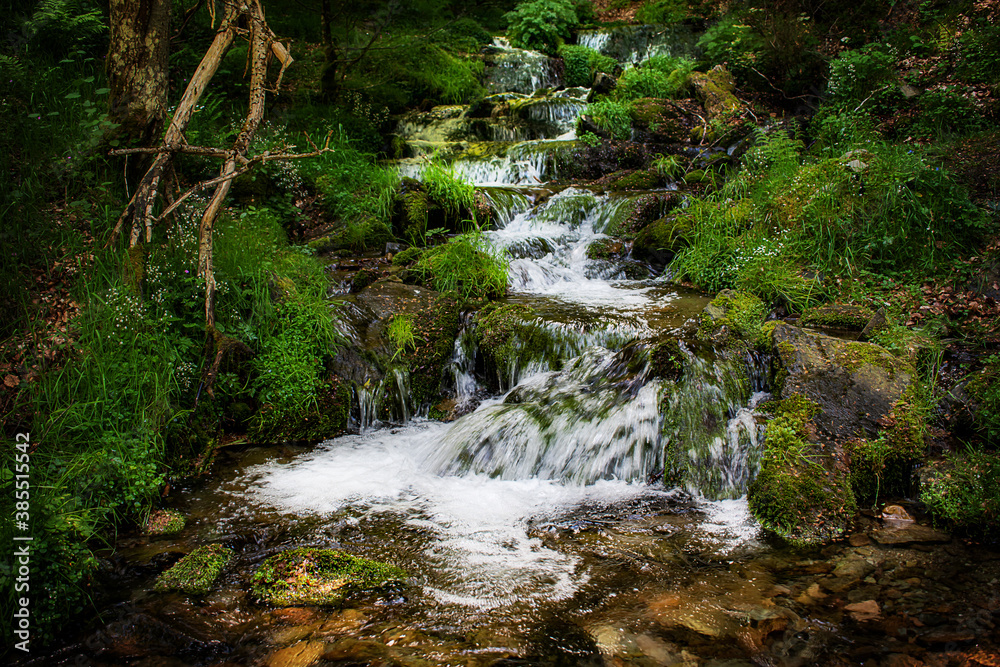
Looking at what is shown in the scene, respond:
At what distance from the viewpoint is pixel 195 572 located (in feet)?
9.49

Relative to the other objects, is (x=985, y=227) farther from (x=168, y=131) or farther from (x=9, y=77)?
(x=9, y=77)

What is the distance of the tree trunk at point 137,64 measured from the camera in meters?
4.77

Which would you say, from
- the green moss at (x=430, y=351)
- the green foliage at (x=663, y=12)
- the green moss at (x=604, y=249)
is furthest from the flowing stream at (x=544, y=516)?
the green foliage at (x=663, y=12)

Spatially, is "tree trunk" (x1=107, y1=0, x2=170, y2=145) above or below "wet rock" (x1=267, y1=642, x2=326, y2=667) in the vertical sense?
above

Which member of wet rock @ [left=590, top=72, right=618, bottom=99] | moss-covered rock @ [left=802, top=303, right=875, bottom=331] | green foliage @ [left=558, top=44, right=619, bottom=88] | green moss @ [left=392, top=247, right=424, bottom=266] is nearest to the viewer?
moss-covered rock @ [left=802, top=303, right=875, bottom=331]

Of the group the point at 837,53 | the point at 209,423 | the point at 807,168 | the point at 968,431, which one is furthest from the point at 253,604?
the point at 837,53

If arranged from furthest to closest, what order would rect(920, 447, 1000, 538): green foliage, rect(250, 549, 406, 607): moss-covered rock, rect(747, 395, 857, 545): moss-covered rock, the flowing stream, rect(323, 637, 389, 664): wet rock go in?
rect(747, 395, 857, 545): moss-covered rock
rect(920, 447, 1000, 538): green foliage
rect(250, 549, 406, 607): moss-covered rock
the flowing stream
rect(323, 637, 389, 664): wet rock

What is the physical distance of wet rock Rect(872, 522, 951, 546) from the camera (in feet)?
10.3

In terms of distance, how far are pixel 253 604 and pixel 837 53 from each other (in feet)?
36.4

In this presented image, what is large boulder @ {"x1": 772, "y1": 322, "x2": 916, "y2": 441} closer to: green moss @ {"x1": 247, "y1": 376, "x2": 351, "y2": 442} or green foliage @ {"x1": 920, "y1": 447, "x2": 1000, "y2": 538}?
green foliage @ {"x1": 920, "y1": 447, "x2": 1000, "y2": 538}

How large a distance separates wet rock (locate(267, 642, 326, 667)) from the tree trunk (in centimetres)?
469

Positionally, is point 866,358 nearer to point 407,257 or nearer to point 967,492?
point 967,492

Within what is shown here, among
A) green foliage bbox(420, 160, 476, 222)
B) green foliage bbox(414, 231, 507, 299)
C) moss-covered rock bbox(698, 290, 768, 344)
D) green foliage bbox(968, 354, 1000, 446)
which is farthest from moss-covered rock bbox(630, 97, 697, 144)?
green foliage bbox(968, 354, 1000, 446)

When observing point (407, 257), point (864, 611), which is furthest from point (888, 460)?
point (407, 257)
